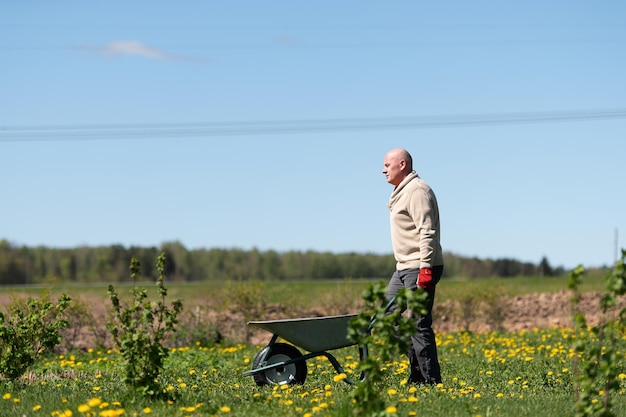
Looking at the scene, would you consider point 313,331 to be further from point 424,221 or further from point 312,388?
point 424,221

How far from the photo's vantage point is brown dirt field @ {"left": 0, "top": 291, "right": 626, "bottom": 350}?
12.4 meters

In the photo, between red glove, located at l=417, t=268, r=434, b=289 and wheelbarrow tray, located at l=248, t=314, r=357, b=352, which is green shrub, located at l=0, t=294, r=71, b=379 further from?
red glove, located at l=417, t=268, r=434, b=289

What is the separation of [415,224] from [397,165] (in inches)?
19.7

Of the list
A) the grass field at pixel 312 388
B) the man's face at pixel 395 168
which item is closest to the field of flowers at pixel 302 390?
the grass field at pixel 312 388

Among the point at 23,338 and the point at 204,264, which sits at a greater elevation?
the point at 204,264

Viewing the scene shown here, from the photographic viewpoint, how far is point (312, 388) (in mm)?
6270

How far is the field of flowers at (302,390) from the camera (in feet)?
16.4

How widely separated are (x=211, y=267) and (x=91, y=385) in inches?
1084

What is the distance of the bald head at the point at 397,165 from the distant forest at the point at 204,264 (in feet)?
82.0

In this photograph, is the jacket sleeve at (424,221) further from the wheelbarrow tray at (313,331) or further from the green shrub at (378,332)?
the green shrub at (378,332)

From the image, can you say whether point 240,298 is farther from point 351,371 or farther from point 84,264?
point 84,264

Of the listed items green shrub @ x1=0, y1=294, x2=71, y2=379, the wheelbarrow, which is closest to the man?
the wheelbarrow

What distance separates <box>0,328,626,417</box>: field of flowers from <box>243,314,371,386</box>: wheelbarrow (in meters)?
0.17

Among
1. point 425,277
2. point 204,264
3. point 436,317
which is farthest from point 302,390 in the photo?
point 204,264
